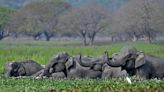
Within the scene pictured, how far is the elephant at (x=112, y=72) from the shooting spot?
1670 centimetres

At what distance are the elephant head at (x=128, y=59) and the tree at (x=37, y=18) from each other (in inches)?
2434

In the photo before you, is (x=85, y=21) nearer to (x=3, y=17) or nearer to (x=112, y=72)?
(x=3, y=17)

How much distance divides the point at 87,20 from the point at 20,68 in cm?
5783

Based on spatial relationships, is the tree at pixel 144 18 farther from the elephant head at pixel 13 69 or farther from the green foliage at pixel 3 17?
the elephant head at pixel 13 69

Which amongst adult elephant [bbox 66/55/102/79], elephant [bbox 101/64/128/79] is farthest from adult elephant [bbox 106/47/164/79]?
adult elephant [bbox 66/55/102/79]

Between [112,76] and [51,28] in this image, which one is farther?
[51,28]

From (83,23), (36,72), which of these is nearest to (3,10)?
(83,23)

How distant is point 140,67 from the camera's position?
55.7 ft

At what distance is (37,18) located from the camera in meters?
80.2

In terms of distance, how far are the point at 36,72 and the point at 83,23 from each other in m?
56.9

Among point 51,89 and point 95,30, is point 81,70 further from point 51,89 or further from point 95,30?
point 95,30

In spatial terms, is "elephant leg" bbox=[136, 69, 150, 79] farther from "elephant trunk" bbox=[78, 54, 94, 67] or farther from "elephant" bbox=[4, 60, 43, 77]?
"elephant" bbox=[4, 60, 43, 77]

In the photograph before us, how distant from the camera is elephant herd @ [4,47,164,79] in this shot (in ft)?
55.8

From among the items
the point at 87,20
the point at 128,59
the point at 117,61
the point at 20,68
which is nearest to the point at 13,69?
the point at 20,68
